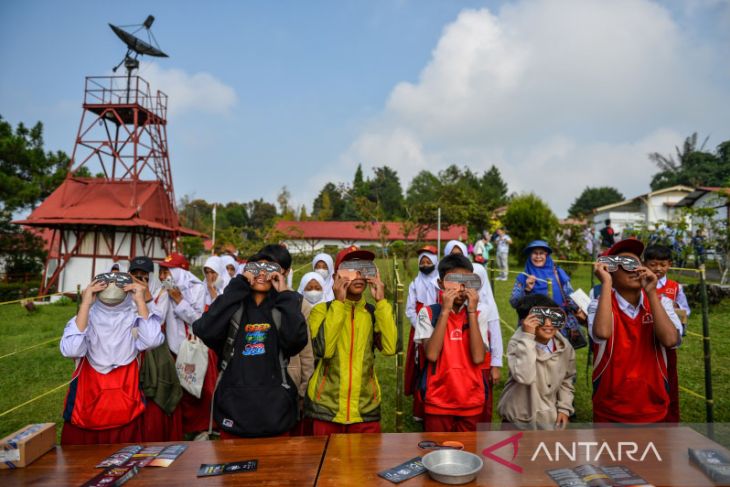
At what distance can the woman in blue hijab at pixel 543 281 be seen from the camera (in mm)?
4863

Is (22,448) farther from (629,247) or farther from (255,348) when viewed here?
(629,247)

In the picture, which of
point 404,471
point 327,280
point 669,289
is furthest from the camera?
point 327,280

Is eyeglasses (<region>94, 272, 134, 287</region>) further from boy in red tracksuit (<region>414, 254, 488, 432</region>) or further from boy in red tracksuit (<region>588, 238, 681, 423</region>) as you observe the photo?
boy in red tracksuit (<region>588, 238, 681, 423</region>)

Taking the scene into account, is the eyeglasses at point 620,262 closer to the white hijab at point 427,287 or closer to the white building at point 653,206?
the white hijab at point 427,287

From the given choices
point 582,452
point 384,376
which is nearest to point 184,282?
point 384,376

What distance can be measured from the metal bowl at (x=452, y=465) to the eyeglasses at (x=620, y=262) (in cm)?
181

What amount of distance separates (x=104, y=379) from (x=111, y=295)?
1.82ft

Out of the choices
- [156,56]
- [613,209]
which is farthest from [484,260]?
[613,209]

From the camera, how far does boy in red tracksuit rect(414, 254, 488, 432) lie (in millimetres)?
3092

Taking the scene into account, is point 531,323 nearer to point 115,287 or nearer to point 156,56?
point 115,287

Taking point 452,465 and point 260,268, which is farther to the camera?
point 260,268

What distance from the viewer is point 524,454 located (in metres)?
2.23

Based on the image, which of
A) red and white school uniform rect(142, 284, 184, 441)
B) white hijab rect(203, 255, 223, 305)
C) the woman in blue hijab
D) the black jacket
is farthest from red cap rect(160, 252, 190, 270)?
the woman in blue hijab

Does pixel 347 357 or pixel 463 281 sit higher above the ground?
pixel 463 281
